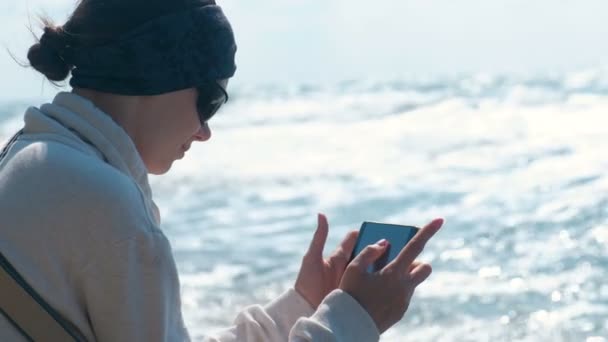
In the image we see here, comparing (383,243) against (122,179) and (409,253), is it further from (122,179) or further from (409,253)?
(122,179)

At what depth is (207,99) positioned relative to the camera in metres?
1.69

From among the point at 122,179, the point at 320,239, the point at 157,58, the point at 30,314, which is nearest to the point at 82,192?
the point at 122,179

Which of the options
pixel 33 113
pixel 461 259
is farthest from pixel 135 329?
pixel 461 259

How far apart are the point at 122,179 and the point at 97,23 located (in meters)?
0.27

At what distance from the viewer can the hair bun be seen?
163 cm

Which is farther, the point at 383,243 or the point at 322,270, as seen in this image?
the point at 322,270

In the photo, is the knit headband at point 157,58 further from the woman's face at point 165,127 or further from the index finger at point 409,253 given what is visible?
the index finger at point 409,253

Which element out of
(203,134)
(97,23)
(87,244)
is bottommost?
(203,134)

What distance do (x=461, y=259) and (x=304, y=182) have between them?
4.05 metres

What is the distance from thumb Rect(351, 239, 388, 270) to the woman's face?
313 mm

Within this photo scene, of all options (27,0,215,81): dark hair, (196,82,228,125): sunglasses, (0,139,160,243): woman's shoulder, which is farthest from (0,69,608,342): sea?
(0,139,160,243): woman's shoulder

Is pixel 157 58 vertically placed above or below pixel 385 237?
above

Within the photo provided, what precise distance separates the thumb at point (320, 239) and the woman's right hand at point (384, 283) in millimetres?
196

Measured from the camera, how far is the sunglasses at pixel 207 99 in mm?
1684
